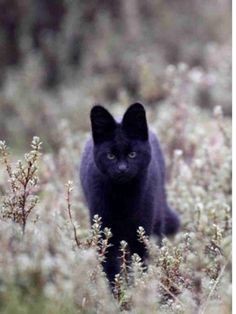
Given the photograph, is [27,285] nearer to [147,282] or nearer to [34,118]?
[147,282]

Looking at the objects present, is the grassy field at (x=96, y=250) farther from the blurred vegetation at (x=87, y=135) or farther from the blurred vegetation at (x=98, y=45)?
the blurred vegetation at (x=98, y=45)

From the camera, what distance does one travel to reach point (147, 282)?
2.87 meters

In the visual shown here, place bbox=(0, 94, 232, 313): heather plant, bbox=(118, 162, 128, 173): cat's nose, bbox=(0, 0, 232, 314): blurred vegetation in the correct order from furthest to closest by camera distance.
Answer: bbox=(118, 162, 128, 173): cat's nose → bbox=(0, 0, 232, 314): blurred vegetation → bbox=(0, 94, 232, 313): heather plant

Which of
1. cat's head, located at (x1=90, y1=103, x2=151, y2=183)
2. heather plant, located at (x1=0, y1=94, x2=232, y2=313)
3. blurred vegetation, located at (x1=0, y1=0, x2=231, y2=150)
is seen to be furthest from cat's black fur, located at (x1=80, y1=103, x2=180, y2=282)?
blurred vegetation, located at (x1=0, y1=0, x2=231, y2=150)

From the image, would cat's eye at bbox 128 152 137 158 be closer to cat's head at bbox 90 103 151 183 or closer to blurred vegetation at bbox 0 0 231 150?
cat's head at bbox 90 103 151 183

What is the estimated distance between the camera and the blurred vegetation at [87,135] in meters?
2.66

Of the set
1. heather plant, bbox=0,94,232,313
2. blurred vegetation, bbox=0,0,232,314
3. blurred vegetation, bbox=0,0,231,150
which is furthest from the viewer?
blurred vegetation, bbox=0,0,231,150

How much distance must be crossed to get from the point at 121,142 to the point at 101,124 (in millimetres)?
116

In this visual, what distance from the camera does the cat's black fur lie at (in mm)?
3533

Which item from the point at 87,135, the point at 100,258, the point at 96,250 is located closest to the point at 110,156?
the point at 96,250

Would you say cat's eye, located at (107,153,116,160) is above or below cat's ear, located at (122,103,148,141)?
below

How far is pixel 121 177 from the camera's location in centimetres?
353

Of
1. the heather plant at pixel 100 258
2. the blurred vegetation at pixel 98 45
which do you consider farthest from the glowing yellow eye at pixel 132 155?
the blurred vegetation at pixel 98 45

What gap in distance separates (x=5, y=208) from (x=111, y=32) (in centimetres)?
656
